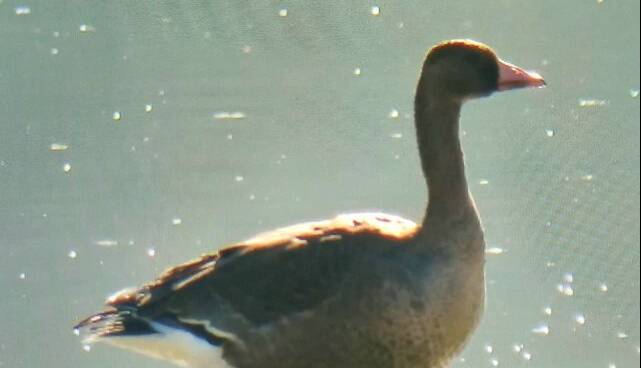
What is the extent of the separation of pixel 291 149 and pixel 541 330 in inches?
104

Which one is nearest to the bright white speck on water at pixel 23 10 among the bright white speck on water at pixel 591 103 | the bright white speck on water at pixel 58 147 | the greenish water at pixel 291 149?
the greenish water at pixel 291 149

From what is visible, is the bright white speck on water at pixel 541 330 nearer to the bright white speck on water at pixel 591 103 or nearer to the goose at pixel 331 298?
the goose at pixel 331 298

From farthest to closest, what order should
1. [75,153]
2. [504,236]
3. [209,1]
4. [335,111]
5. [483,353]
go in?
[209,1]
[335,111]
[75,153]
[504,236]
[483,353]

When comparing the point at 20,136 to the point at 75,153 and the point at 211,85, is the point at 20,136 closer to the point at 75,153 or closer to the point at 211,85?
the point at 75,153

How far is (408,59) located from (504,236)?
3.02 m

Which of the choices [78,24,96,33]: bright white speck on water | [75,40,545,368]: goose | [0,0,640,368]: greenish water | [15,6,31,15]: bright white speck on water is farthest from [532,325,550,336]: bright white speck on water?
[15,6,31,15]: bright white speck on water

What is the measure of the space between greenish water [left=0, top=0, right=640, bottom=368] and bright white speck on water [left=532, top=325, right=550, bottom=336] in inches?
1.0

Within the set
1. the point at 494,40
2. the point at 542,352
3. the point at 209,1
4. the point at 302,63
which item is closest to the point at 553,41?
the point at 494,40

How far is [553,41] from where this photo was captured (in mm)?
11969

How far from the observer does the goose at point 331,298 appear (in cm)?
518

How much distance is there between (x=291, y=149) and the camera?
9805 millimetres

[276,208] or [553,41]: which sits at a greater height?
[276,208]

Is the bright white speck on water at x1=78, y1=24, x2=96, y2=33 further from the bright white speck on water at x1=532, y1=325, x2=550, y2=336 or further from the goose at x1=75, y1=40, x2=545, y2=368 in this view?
the goose at x1=75, y1=40, x2=545, y2=368

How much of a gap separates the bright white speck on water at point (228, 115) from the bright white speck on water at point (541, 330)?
3259 millimetres
